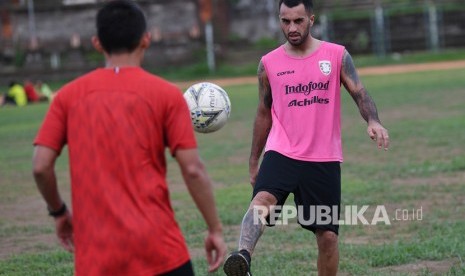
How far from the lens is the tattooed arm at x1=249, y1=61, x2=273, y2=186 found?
7.00 m

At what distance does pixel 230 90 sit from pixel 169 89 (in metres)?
30.0

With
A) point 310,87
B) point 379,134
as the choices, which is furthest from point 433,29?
point 379,134

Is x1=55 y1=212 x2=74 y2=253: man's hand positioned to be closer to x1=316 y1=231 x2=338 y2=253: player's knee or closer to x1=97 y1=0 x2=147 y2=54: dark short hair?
x1=97 y1=0 x2=147 y2=54: dark short hair

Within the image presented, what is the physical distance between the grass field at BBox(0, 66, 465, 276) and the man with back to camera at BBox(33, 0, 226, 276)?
3.56m

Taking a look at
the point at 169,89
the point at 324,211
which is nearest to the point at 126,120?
the point at 169,89

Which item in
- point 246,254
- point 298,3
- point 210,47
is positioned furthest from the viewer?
point 210,47

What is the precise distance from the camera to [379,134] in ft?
20.8

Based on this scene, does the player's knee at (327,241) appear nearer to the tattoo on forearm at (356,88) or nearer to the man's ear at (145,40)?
the tattoo on forearm at (356,88)

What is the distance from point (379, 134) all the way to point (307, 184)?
668mm

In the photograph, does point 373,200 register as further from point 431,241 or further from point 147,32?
point 147,32

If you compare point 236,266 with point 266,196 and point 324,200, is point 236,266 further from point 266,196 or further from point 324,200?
point 324,200

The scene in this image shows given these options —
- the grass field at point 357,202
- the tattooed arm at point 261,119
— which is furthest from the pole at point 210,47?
the tattooed arm at point 261,119

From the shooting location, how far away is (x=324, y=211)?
664cm

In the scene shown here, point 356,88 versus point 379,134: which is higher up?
point 356,88
